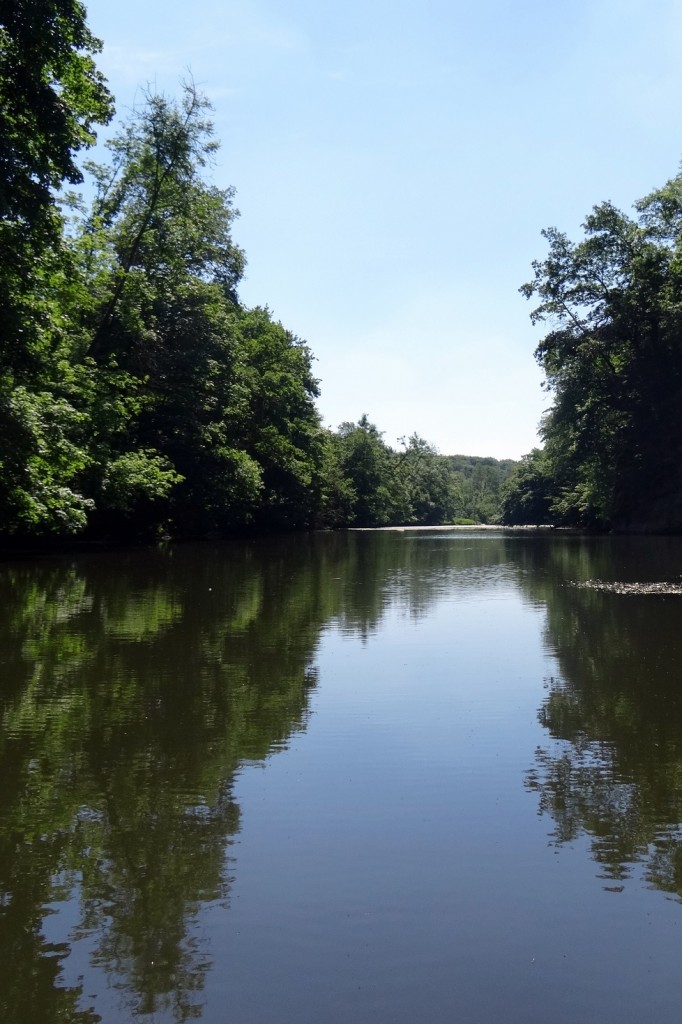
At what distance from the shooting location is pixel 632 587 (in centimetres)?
2019

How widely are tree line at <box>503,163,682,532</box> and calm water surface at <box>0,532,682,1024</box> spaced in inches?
1708

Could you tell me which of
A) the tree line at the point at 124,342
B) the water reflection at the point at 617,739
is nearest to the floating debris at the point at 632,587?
the water reflection at the point at 617,739

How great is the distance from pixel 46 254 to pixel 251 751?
14159 millimetres

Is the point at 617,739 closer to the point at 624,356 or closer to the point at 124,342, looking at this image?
the point at 124,342

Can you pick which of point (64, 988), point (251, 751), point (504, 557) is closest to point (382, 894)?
point (64, 988)

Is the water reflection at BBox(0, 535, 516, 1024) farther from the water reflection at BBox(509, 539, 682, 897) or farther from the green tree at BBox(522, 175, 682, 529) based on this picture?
the green tree at BBox(522, 175, 682, 529)

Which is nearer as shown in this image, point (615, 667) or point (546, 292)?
point (615, 667)

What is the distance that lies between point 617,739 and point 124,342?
30.6 m

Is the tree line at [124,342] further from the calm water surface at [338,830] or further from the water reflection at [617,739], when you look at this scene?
the water reflection at [617,739]

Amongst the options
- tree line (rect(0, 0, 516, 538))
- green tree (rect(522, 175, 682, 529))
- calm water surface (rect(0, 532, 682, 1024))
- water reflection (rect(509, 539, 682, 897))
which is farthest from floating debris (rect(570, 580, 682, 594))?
green tree (rect(522, 175, 682, 529))

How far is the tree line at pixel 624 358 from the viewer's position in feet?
168

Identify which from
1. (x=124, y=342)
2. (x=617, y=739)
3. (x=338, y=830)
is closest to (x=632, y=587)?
(x=617, y=739)

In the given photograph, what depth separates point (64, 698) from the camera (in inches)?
344

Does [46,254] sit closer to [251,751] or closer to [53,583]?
[53,583]
